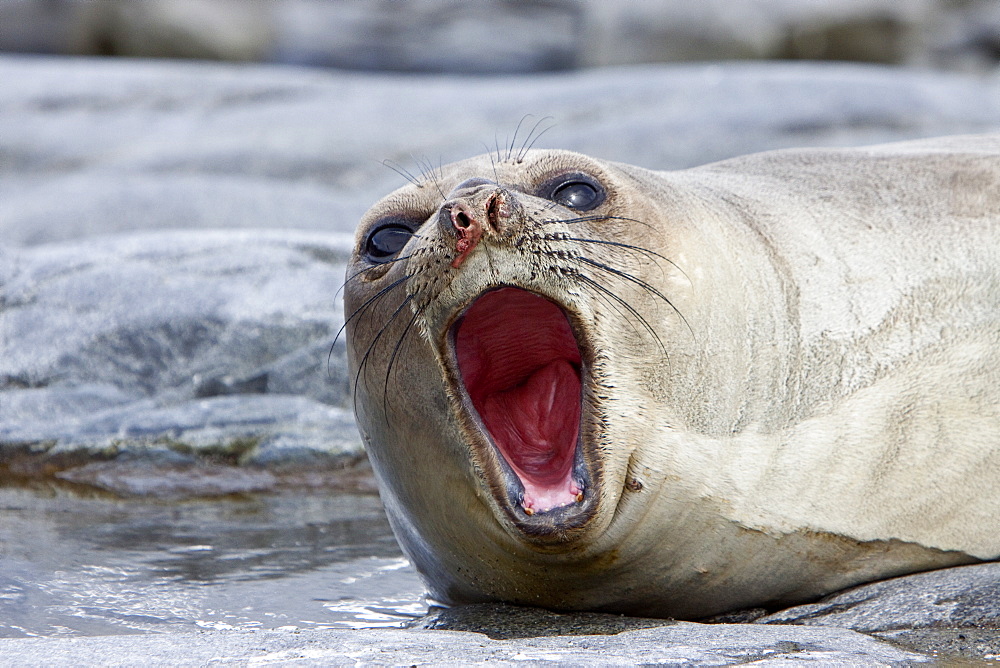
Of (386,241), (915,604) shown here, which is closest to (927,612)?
(915,604)

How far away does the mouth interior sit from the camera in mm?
2986

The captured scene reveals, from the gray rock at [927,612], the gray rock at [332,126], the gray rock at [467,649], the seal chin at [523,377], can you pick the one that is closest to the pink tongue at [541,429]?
the seal chin at [523,377]

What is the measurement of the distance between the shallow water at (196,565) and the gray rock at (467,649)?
24.4 inches

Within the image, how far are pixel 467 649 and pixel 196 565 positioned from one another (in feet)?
5.48

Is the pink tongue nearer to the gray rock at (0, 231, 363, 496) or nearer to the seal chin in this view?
the seal chin

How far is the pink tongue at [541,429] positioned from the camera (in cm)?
282

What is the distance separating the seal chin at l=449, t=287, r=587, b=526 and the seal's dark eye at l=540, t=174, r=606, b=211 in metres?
0.27

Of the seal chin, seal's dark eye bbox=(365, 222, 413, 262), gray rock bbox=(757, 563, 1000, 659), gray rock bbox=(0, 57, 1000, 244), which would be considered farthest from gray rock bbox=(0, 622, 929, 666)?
gray rock bbox=(0, 57, 1000, 244)

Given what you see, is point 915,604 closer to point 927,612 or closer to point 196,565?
point 927,612

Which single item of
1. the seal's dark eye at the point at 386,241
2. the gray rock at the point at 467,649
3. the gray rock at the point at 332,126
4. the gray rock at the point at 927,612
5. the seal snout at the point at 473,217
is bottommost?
the gray rock at the point at 467,649

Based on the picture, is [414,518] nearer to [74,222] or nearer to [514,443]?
[514,443]

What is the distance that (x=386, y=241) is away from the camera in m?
3.24

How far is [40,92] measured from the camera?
463 inches

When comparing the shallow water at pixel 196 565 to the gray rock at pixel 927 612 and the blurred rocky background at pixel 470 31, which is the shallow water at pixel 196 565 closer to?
the gray rock at pixel 927 612
